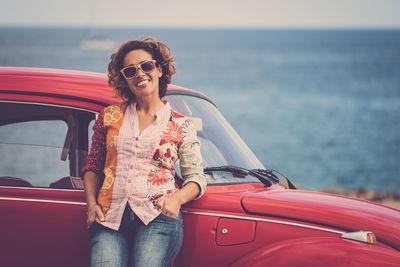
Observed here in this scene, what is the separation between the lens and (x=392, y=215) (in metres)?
3.28

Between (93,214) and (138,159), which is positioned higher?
(138,159)

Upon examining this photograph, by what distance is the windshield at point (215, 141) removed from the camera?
135 inches

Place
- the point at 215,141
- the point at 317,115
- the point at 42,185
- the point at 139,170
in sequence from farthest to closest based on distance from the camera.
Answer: the point at 317,115 < the point at 215,141 < the point at 42,185 < the point at 139,170

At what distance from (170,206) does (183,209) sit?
0.30 metres

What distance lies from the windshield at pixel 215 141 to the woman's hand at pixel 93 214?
0.79 metres

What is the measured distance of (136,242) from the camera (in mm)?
2811

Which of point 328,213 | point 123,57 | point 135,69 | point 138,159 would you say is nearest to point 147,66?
point 135,69

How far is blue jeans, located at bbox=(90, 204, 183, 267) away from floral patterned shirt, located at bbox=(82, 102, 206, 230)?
0.05m

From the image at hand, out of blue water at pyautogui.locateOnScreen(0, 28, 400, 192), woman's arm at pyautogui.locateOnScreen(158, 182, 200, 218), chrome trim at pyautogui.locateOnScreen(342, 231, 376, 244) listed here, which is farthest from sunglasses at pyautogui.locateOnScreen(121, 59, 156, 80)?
blue water at pyautogui.locateOnScreen(0, 28, 400, 192)

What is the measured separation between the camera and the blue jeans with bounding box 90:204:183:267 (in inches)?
108

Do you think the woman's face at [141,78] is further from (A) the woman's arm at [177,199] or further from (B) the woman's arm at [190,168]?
(A) the woman's arm at [177,199]

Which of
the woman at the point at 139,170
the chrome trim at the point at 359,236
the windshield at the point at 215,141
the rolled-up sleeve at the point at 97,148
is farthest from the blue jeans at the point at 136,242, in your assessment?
the chrome trim at the point at 359,236

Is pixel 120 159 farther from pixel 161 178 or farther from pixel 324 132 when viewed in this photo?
pixel 324 132

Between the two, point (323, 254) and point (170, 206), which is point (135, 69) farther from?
point (323, 254)
